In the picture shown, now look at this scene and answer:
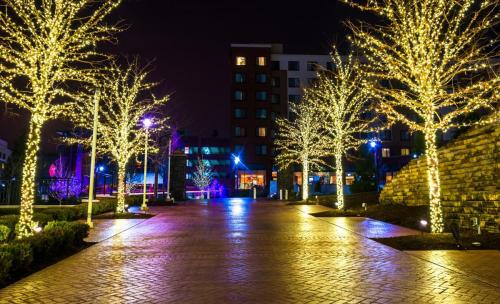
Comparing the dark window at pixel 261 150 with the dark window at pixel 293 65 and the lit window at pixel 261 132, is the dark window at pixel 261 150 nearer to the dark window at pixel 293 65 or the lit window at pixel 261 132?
the lit window at pixel 261 132

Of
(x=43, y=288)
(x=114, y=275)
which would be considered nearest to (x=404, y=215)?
(x=114, y=275)

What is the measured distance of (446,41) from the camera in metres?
12.2

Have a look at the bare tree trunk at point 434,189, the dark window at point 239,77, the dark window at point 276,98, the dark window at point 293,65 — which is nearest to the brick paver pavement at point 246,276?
the bare tree trunk at point 434,189

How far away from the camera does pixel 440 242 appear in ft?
36.0

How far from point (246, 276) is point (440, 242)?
20.3 ft

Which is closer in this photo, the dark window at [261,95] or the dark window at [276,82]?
the dark window at [261,95]

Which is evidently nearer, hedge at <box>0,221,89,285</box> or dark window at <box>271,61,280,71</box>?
hedge at <box>0,221,89,285</box>

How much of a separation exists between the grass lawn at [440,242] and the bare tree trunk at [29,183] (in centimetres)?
968

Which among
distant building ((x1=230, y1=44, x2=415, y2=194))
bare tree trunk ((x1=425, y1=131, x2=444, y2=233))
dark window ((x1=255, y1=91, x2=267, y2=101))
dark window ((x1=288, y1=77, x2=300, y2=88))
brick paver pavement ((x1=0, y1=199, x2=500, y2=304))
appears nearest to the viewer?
brick paver pavement ((x1=0, y1=199, x2=500, y2=304))

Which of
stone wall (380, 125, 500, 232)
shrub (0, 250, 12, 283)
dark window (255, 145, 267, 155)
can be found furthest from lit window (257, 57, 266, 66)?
shrub (0, 250, 12, 283)

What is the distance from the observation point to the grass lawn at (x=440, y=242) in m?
10.7

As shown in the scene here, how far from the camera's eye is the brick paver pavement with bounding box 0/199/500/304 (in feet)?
20.3

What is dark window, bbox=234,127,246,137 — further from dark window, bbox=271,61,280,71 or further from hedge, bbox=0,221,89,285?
hedge, bbox=0,221,89,285

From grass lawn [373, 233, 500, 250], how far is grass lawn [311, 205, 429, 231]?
266 centimetres
